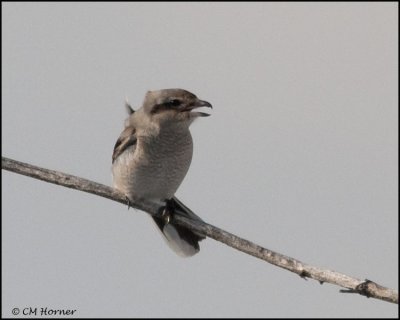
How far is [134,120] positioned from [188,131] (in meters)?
0.56

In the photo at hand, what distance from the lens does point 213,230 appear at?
17.4ft

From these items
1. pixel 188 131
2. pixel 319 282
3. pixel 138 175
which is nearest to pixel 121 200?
pixel 138 175

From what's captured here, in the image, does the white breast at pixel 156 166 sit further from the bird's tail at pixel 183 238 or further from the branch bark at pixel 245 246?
the branch bark at pixel 245 246

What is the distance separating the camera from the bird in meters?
7.01

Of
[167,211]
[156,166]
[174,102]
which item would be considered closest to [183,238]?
[167,211]

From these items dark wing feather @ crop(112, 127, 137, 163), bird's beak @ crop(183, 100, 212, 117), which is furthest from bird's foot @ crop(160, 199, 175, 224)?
bird's beak @ crop(183, 100, 212, 117)

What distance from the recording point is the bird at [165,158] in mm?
7012

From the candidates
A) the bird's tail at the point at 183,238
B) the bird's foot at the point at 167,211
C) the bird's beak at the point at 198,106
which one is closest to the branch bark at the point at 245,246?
the bird's foot at the point at 167,211

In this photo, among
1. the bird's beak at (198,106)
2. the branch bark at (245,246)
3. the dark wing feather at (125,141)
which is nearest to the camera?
the branch bark at (245,246)

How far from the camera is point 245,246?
4.96 m

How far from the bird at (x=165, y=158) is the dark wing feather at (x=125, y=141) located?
0.01 metres

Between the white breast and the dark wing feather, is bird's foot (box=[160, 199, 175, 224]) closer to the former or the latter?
the white breast

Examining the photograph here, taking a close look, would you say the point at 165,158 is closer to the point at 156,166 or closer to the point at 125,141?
the point at 156,166

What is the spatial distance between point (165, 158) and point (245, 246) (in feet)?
7.37
